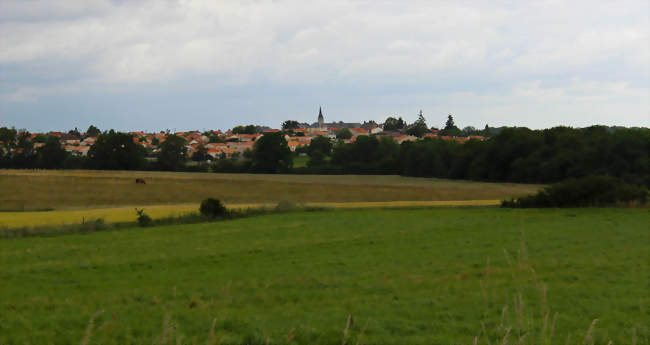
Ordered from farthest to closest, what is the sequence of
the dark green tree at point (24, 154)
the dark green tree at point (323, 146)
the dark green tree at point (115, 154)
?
the dark green tree at point (323, 146)
the dark green tree at point (24, 154)
the dark green tree at point (115, 154)

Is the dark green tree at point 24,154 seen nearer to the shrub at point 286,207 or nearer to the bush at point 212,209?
the shrub at point 286,207

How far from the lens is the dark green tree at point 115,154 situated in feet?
303

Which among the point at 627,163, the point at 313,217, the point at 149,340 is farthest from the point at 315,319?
the point at 627,163

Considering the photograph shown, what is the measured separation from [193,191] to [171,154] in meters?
36.4

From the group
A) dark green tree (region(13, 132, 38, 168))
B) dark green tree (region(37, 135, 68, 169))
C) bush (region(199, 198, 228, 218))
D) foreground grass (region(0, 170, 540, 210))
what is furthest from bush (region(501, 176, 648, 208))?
dark green tree (region(13, 132, 38, 168))

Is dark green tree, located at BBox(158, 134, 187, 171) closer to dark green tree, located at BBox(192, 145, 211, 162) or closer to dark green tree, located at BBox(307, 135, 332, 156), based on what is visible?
dark green tree, located at BBox(192, 145, 211, 162)

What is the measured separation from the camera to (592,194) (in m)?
39.6

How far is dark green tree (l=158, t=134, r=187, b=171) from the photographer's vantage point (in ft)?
306

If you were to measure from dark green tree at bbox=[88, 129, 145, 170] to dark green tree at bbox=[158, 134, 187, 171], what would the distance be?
3752 millimetres

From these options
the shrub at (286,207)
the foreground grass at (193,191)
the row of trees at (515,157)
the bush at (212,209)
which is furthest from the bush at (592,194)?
the row of trees at (515,157)

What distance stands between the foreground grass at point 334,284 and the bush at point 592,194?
9.10 m

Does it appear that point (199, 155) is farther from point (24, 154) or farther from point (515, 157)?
point (515, 157)

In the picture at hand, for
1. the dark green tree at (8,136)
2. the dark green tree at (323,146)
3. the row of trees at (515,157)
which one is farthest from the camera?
the dark green tree at (323,146)

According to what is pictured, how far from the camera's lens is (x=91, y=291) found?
1344cm
